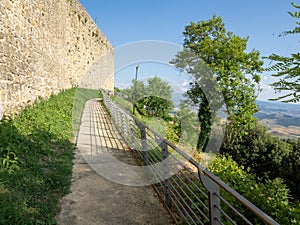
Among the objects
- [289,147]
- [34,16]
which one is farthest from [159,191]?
[289,147]

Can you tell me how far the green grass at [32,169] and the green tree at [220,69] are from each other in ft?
42.4

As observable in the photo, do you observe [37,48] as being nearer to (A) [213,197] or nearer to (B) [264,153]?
(A) [213,197]

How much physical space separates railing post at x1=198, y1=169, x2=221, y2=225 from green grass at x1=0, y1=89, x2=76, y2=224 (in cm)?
160

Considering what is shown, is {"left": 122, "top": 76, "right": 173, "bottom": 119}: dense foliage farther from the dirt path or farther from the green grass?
the dirt path

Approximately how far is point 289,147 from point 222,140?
4589 mm

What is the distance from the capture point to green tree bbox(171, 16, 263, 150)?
1596 centimetres

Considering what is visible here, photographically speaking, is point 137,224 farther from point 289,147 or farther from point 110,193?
point 289,147

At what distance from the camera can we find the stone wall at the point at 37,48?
4.23m

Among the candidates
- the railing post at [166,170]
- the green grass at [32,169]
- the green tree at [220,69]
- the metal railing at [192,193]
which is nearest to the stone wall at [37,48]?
the green grass at [32,169]

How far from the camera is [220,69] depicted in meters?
15.6

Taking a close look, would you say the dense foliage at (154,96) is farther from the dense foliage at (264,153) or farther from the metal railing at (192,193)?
the dense foliage at (264,153)

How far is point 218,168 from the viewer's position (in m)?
4.77

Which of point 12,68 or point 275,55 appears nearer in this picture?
point 275,55

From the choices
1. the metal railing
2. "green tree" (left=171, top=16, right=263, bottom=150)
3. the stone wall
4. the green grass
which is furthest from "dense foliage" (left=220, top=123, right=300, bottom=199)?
the green grass
